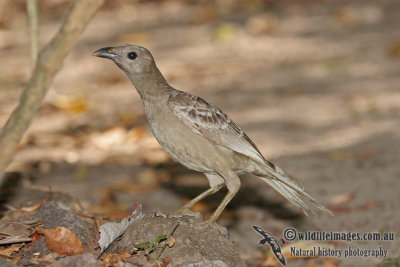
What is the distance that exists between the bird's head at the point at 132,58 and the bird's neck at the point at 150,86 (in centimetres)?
3

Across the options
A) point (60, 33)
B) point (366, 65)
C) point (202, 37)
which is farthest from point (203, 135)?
point (202, 37)

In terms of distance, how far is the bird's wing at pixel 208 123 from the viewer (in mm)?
4488

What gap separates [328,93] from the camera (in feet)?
30.3

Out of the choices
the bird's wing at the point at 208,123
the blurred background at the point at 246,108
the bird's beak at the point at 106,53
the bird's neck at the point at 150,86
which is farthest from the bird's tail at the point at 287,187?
the bird's beak at the point at 106,53

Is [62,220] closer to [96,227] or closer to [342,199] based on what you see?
[96,227]

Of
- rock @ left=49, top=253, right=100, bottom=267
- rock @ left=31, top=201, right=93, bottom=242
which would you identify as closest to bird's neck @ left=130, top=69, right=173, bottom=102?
rock @ left=31, top=201, right=93, bottom=242

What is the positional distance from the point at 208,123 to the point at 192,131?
0.13 metres

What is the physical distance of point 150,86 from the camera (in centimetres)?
454

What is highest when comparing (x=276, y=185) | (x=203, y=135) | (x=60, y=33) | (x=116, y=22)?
(x=60, y=33)

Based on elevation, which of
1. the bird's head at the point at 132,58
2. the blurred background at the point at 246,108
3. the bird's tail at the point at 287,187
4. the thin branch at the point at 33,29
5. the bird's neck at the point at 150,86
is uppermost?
the thin branch at the point at 33,29

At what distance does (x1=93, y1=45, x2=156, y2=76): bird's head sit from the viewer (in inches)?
176

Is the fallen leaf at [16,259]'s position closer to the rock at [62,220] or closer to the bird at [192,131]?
the rock at [62,220]

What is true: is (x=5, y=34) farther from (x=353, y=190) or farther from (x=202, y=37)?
(x=353, y=190)

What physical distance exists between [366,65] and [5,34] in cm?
691
